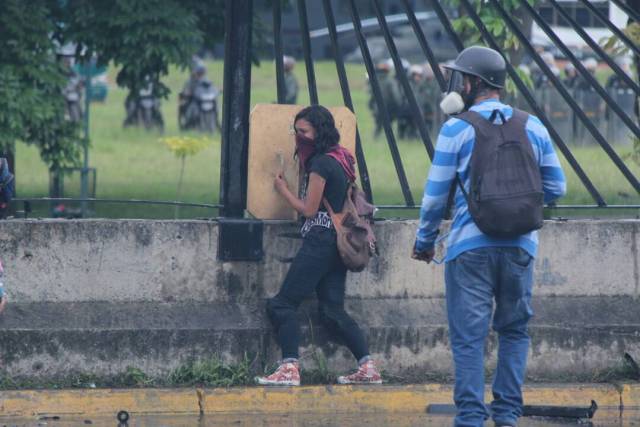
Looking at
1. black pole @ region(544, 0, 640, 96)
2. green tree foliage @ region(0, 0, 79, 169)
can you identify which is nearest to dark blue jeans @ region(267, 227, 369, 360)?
black pole @ region(544, 0, 640, 96)

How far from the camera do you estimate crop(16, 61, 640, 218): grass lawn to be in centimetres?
1333

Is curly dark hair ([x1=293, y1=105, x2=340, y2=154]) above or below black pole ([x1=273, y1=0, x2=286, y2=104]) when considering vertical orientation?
below

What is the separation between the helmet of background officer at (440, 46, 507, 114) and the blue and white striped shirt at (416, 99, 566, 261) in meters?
0.07

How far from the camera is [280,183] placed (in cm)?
787

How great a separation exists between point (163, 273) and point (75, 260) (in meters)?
0.48

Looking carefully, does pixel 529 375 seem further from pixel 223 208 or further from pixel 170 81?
pixel 170 81

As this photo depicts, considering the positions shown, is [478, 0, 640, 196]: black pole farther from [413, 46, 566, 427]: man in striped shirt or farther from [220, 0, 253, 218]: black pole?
[413, 46, 566, 427]: man in striped shirt

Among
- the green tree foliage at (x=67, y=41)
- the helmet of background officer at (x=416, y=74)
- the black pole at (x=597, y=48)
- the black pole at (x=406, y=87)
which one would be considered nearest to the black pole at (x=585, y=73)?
the black pole at (x=597, y=48)

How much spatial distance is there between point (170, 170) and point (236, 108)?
544 inches

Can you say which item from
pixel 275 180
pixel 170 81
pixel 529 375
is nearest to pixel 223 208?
pixel 275 180

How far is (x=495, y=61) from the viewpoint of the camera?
6395mm

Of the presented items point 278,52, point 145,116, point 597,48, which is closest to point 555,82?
point 597,48

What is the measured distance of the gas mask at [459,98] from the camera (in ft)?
20.9

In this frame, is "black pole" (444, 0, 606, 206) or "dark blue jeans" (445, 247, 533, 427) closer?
"dark blue jeans" (445, 247, 533, 427)
